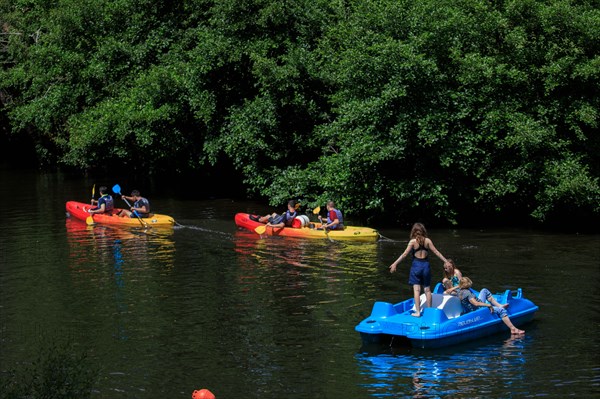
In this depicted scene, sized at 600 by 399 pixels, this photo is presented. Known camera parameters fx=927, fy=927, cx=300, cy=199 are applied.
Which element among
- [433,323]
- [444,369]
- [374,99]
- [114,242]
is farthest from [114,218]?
[444,369]

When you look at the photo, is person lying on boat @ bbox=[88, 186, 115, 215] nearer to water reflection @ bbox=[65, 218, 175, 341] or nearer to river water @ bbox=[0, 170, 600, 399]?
water reflection @ bbox=[65, 218, 175, 341]

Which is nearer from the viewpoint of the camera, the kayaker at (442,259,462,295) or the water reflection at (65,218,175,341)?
the kayaker at (442,259,462,295)

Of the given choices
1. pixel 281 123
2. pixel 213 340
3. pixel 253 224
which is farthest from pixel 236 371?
pixel 281 123

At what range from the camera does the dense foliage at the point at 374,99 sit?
24219 millimetres

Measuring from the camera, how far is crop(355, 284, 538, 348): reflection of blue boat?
1473cm

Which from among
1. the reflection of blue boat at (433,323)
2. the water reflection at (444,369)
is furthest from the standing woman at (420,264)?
the water reflection at (444,369)

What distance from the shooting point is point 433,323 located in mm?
14797

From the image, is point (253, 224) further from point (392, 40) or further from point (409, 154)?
point (392, 40)

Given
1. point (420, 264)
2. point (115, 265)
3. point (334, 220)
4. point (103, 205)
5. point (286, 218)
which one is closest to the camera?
point (420, 264)

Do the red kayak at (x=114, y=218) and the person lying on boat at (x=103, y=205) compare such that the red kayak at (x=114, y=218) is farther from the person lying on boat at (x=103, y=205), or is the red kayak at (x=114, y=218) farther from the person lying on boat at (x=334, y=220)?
the person lying on boat at (x=334, y=220)

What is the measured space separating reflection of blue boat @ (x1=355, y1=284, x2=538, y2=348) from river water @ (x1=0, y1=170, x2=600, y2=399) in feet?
0.62

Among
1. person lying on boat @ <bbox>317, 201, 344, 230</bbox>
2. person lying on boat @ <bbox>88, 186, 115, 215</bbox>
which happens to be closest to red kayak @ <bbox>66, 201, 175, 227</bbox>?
person lying on boat @ <bbox>88, 186, 115, 215</bbox>

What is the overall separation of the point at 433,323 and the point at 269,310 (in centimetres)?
375

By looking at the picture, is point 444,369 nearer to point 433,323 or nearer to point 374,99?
point 433,323
